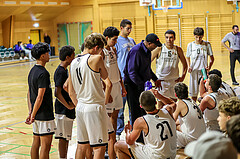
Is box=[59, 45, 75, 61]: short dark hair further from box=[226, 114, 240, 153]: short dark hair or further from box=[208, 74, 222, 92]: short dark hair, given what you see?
box=[226, 114, 240, 153]: short dark hair

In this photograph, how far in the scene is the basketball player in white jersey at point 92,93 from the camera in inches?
159

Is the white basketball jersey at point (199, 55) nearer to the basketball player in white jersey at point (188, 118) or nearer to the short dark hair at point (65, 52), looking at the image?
the basketball player in white jersey at point (188, 118)

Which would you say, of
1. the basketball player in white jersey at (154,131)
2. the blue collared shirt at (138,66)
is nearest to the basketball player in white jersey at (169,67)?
the blue collared shirt at (138,66)

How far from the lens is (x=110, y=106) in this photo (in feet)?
18.0

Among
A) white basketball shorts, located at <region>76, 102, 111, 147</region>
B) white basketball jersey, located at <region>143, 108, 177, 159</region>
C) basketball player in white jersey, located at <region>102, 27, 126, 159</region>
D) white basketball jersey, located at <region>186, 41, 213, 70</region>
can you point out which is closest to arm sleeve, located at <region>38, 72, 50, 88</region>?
white basketball shorts, located at <region>76, 102, 111, 147</region>

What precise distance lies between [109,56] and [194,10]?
19.3 metres

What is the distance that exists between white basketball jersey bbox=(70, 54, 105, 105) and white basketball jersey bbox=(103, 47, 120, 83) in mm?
1379

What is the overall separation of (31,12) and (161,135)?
83.8ft

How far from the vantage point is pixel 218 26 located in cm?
2261

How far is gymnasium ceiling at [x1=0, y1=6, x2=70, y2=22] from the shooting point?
2575cm

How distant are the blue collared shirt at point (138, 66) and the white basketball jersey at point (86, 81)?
1495mm

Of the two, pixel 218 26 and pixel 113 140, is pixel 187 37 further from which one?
pixel 113 140

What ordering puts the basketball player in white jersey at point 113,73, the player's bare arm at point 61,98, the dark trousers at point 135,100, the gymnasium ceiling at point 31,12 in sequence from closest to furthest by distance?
the player's bare arm at point 61,98 → the basketball player in white jersey at point 113,73 → the dark trousers at point 135,100 → the gymnasium ceiling at point 31,12

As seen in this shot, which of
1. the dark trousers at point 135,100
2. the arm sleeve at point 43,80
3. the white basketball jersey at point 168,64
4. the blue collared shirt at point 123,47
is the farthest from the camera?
the white basketball jersey at point 168,64
